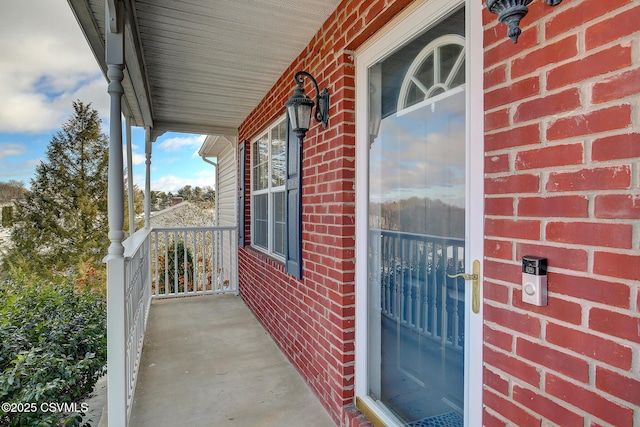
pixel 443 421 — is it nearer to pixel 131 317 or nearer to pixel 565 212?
pixel 565 212

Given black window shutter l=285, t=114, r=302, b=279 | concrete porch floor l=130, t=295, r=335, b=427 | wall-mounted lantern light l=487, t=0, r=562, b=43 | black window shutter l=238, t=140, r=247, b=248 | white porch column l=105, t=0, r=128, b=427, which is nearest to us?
wall-mounted lantern light l=487, t=0, r=562, b=43

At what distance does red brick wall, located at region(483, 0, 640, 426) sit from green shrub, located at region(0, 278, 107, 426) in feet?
7.68

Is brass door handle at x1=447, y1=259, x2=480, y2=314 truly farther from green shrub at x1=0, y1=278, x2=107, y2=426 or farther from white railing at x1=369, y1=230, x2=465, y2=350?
green shrub at x1=0, y1=278, x2=107, y2=426

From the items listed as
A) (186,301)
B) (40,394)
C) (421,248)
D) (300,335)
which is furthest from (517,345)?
(186,301)

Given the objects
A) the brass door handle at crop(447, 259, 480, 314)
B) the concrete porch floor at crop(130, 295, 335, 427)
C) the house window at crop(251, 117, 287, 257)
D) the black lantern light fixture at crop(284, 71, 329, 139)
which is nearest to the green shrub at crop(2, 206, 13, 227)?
the concrete porch floor at crop(130, 295, 335, 427)

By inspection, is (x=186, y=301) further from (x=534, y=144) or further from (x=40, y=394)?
(x=534, y=144)

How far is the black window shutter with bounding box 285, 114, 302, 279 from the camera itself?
2.89 m

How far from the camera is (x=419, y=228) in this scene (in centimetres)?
173

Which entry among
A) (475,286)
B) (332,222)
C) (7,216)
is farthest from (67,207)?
(475,286)

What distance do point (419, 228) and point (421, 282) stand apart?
263 millimetres

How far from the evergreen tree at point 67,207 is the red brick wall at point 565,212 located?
1236 cm

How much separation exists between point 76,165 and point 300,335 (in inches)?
478

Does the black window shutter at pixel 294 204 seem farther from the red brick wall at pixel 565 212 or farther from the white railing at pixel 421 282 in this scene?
the red brick wall at pixel 565 212

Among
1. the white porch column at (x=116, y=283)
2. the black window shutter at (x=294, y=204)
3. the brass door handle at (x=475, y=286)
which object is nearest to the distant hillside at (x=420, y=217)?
the brass door handle at (x=475, y=286)
